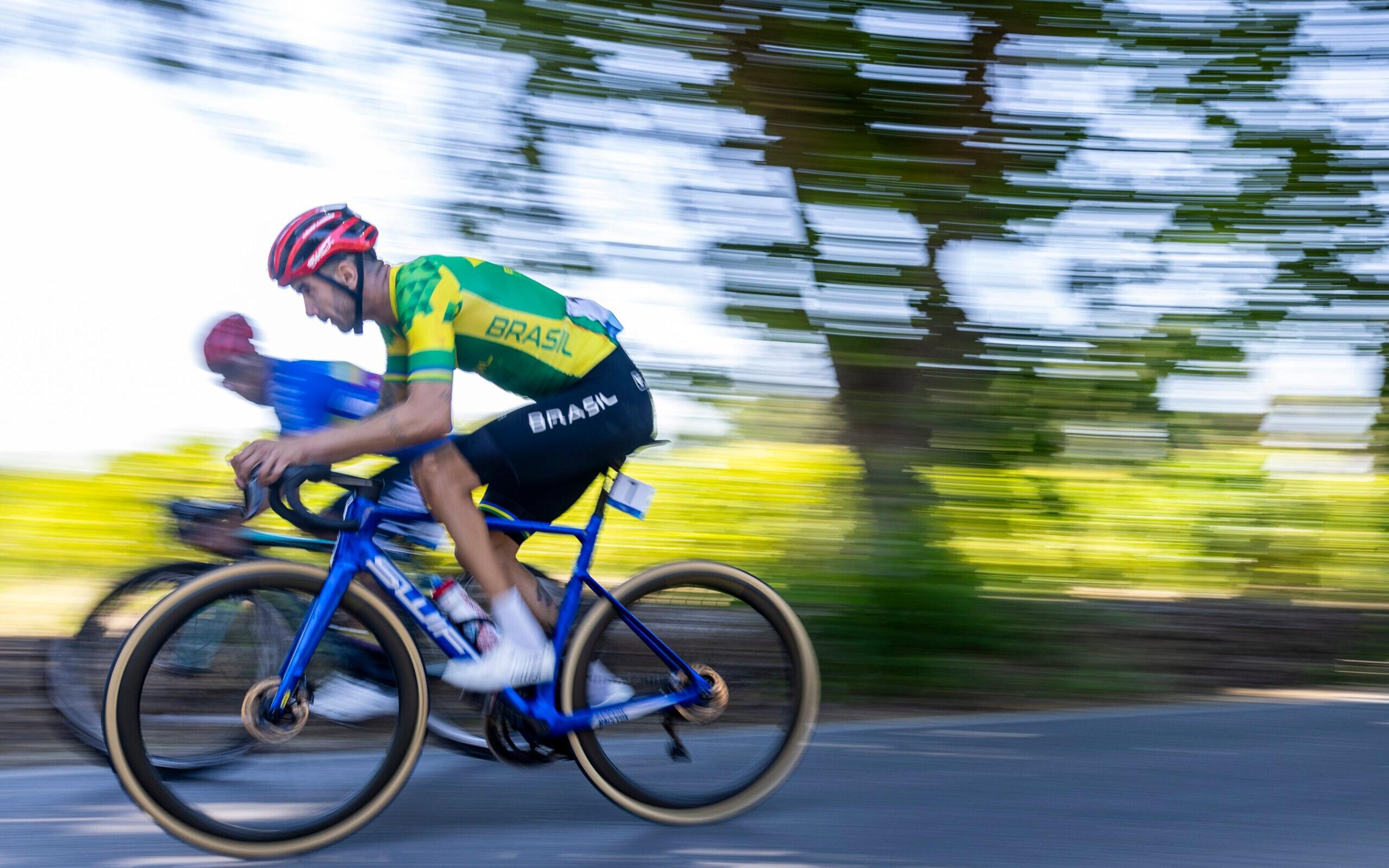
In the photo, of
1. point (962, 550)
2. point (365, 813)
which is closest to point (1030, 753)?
point (962, 550)

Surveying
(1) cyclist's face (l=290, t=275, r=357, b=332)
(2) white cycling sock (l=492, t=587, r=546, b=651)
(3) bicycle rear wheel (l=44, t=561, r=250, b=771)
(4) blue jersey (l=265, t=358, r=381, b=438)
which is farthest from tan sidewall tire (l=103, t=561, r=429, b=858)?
(3) bicycle rear wheel (l=44, t=561, r=250, b=771)

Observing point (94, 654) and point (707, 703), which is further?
point (94, 654)

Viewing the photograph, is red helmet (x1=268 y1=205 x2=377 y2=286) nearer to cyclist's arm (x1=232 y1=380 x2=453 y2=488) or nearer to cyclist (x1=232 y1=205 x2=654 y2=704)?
cyclist (x1=232 y1=205 x2=654 y2=704)

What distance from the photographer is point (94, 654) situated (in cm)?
333

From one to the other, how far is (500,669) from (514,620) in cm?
13

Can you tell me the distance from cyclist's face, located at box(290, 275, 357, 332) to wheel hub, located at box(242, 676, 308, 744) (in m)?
0.91

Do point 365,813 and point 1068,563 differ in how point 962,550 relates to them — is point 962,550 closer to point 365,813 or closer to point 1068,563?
point 1068,563

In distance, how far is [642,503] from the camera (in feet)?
9.73

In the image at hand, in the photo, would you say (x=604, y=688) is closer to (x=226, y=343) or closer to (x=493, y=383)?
(x=493, y=383)

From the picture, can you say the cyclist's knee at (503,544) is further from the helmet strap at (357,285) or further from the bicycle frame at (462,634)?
the helmet strap at (357,285)

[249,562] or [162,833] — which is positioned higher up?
[249,562]

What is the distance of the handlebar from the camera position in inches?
105

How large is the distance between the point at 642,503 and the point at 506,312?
0.62 meters

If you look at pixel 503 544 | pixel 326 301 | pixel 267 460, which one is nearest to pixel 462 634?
pixel 503 544
